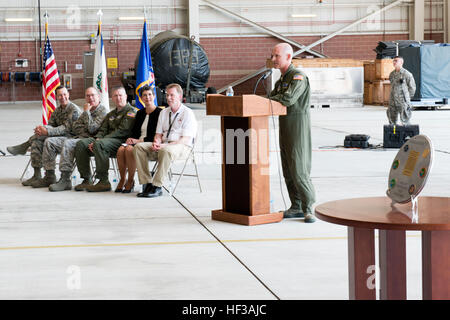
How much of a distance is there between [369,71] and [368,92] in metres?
0.99

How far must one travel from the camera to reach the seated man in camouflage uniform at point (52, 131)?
33.7 feet

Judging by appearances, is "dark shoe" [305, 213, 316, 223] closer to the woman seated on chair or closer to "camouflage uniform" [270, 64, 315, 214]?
"camouflage uniform" [270, 64, 315, 214]

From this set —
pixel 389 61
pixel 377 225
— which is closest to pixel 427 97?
pixel 389 61

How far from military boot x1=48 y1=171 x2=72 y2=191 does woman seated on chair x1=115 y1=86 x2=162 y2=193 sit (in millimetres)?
751

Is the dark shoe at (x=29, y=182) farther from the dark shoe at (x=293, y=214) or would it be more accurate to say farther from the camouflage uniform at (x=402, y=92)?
the camouflage uniform at (x=402, y=92)

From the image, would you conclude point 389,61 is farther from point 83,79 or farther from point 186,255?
point 186,255

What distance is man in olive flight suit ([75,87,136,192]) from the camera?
31.8 feet

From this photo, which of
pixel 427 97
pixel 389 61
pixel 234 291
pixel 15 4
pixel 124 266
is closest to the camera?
pixel 234 291

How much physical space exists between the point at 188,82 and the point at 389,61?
839 cm

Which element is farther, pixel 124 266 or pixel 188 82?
pixel 188 82

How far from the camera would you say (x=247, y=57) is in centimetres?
3547

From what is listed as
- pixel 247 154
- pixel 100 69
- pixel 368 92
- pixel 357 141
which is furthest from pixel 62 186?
pixel 368 92

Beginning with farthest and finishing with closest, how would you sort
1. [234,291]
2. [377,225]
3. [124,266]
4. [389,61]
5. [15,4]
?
[15,4] → [389,61] → [124,266] → [234,291] → [377,225]

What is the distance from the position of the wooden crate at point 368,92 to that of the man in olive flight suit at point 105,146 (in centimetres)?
2339
